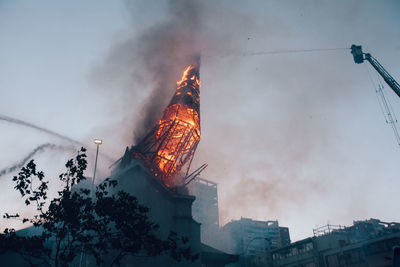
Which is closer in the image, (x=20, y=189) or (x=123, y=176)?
(x=20, y=189)

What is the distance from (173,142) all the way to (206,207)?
427 ft

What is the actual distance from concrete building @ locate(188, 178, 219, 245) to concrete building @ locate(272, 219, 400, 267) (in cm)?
8338

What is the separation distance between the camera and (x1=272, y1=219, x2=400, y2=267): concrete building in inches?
1889

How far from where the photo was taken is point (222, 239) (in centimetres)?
15062

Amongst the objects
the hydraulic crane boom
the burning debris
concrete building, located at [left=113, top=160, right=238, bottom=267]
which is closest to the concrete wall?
concrete building, located at [left=113, top=160, right=238, bottom=267]

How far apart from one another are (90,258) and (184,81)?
3152 centimetres

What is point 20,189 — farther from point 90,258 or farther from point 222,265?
point 222,265

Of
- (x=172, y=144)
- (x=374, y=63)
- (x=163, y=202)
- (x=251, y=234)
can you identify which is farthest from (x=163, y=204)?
(x=251, y=234)

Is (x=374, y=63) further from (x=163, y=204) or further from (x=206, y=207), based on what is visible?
(x=206, y=207)

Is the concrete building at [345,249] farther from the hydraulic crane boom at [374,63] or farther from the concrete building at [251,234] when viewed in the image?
the concrete building at [251,234]

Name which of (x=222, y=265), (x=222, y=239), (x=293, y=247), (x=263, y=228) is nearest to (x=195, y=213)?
(x=222, y=239)

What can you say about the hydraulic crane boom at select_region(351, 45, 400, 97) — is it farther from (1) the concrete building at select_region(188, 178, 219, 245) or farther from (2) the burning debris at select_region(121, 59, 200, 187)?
(1) the concrete building at select_region(188, 178, 219, 245)

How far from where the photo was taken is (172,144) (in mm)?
44031

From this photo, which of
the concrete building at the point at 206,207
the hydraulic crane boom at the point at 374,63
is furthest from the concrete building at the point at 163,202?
the concrete building at the point at 206,207
